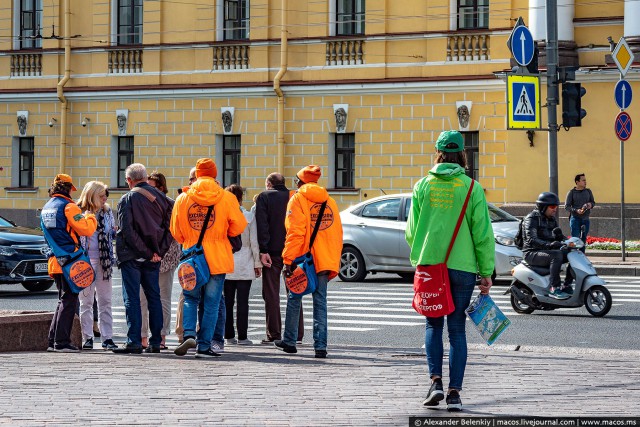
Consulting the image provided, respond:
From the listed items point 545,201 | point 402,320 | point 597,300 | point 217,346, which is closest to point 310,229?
point 217,346

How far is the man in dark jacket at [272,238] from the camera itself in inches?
590

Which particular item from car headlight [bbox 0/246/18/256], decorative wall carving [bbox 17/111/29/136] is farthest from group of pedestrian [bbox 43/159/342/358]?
decorative wall carving [bbox 17/111/29/136]

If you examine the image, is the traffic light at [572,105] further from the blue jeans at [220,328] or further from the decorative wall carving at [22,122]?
the decorative wall carving at [22,122]

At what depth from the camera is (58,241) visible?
45.7 ft

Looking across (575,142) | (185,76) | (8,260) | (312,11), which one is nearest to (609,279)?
(575,142)

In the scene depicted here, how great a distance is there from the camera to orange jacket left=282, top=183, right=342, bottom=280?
13562 millimetres

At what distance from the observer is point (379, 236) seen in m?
25.0

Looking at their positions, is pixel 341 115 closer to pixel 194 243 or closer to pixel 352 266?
pixel 352 266

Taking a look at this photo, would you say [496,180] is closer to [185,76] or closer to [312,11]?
[312,11]

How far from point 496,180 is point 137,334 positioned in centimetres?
2153

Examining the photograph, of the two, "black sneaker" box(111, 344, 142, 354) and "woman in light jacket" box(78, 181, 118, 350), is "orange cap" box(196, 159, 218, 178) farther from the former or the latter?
"black sneaker" box(111, 344, 142, 354)

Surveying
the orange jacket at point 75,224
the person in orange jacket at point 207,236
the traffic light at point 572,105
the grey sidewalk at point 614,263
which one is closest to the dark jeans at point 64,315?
the orange jacket at point 75,224

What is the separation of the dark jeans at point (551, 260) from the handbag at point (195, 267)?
261 inches

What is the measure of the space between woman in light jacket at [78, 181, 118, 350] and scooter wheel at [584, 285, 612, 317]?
21.7ft
